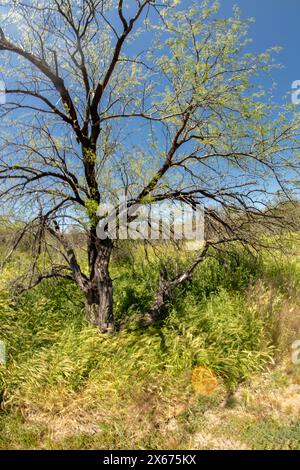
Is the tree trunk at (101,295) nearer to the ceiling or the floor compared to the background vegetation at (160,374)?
nearer to the ceiling

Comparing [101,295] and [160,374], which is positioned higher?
[101,295]

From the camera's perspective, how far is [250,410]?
A: 405cm

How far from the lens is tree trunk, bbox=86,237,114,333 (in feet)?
18.4

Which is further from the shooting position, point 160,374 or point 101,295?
point 101,295

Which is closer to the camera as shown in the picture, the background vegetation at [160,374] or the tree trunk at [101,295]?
the background vegetation at [160,374]

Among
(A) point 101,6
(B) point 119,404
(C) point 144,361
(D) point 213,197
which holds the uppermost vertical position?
(A) point 101,6

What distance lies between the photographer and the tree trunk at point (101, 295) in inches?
220

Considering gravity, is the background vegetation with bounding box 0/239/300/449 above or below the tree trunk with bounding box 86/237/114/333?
below

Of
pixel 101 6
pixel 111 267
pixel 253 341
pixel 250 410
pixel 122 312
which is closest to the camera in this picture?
pixel 250 410

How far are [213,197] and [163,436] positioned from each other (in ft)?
13.1

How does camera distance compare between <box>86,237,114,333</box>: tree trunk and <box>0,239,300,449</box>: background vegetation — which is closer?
<box>0,239,300,449</box>: background vegetation

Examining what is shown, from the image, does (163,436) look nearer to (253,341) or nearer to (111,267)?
(253,341)

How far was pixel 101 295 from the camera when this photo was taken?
18.6 ft
